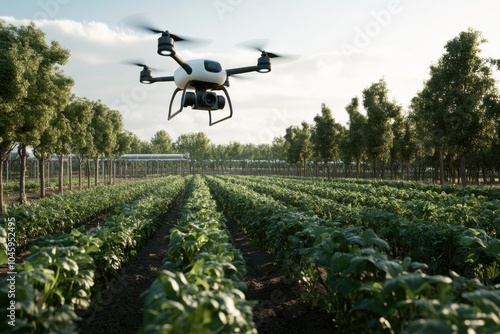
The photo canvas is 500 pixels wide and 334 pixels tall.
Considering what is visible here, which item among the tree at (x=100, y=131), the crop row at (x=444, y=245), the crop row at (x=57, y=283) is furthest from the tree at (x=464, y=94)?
the tree at (x=100, y=131)

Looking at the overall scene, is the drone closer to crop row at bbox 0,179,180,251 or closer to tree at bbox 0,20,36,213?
crop row at bbox 0,179,180,251

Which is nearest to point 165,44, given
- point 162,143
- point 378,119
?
point 378,119

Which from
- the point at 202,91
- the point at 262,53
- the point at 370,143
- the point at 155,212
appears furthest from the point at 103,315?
the point at 370,143

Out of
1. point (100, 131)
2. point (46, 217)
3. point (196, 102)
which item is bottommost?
point (46, 217)

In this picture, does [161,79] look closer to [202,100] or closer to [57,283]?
[202,100]

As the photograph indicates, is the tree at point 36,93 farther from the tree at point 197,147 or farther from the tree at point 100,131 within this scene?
the tree at point 197,147

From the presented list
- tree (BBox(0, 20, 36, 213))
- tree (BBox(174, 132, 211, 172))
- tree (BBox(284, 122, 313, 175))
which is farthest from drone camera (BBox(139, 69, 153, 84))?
tree (BBox(174, 132, 211, 172))
